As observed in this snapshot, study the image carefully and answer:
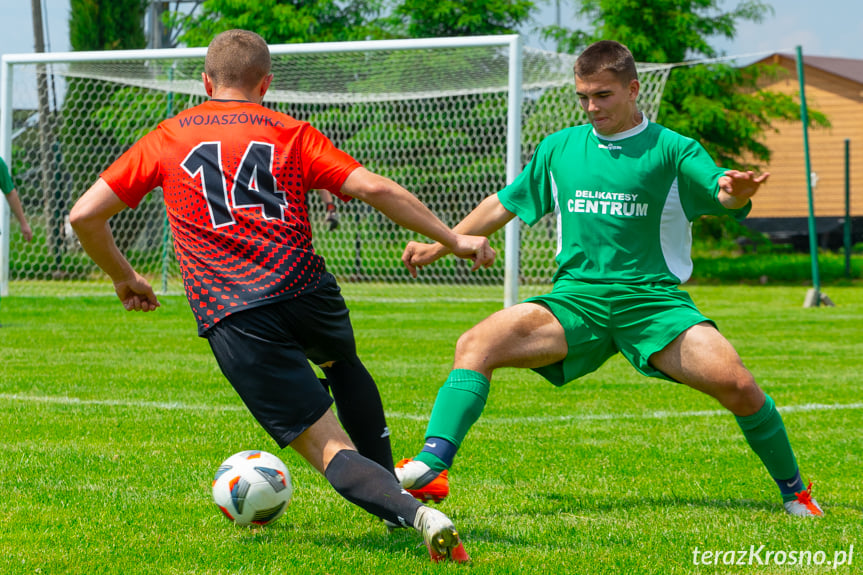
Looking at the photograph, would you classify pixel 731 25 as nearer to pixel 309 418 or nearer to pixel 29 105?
pixel 29 105

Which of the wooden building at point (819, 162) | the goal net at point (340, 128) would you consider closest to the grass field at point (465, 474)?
the goal net at point (340, 128)

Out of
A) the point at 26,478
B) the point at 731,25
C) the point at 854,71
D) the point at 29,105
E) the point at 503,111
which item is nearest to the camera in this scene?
the point at 26,478

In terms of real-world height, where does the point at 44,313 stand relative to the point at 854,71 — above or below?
below

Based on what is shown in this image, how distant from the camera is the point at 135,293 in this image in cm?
385

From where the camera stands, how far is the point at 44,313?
556 inches

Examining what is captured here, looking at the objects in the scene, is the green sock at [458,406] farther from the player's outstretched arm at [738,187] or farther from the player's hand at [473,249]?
the player's outstretched arm at [738,187]

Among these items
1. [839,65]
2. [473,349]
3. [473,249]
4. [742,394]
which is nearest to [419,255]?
[473,349]

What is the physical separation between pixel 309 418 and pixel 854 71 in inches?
1795

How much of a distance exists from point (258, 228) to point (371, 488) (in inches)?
37.5

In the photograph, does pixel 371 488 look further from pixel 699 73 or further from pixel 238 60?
pixel 699 73

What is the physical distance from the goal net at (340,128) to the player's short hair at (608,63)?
966cm

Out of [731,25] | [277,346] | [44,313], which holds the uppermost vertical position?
[731,25]

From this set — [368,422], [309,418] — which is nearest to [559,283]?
[368,422]

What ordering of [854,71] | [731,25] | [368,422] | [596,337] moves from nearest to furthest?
[368,422]
[596,337]
[731,25]
[854,71]
